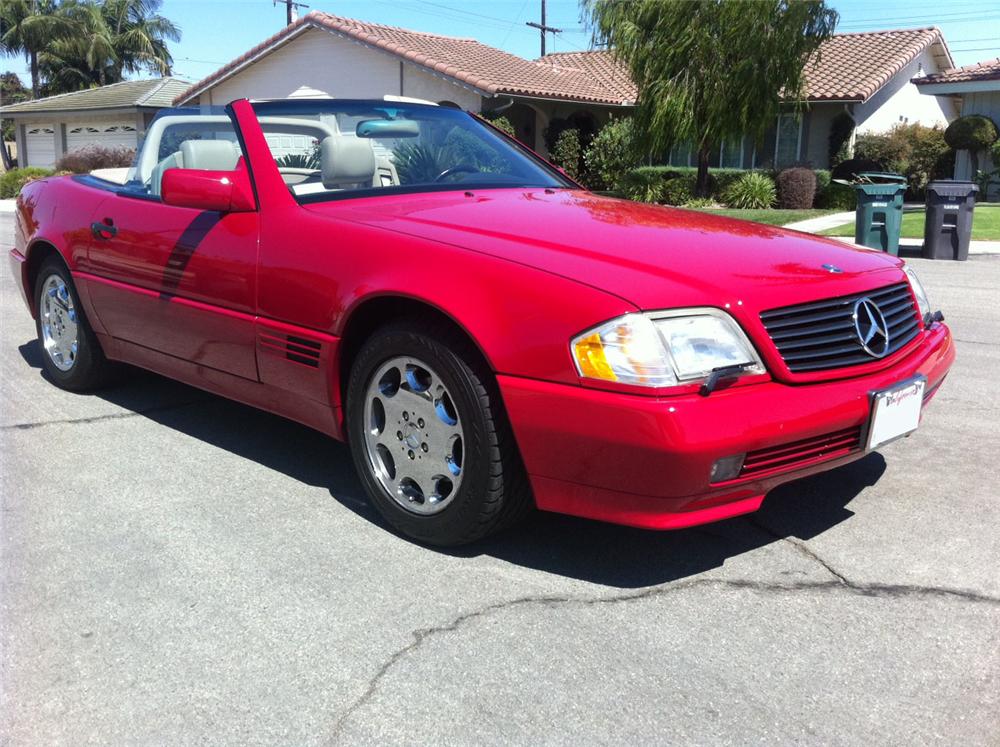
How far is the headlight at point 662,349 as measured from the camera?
8.64 ft

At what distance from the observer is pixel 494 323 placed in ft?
9.36

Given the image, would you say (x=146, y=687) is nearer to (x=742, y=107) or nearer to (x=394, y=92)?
(x=742, y=107)

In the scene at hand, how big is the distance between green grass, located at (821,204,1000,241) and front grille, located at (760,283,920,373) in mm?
12509

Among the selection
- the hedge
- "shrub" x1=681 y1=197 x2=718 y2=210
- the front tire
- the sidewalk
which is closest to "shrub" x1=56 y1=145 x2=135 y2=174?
the hedge

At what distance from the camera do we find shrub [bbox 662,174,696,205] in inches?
928

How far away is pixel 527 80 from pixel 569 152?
9.72 feet

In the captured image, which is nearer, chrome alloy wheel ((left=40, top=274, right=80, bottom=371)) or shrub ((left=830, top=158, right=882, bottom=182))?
chrome alloy wheel ((left=40, top=274, right=80, bottom=371))

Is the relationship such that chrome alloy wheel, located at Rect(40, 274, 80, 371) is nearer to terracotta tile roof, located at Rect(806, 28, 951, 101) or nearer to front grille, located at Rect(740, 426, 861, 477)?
Answer: front grille, located at Rect(740, 426, 861, 477)

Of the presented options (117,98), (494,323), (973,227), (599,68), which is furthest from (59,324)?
(117,98)

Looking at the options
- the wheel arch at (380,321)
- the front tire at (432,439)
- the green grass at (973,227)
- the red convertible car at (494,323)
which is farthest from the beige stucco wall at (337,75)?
the front tire at (432,439)

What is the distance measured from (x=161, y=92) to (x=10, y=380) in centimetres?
3551

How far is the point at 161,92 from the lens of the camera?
37531 mm

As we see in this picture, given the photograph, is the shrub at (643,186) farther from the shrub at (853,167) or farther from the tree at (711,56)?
the shrub at (853,167)

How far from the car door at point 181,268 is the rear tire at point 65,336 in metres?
0.33
